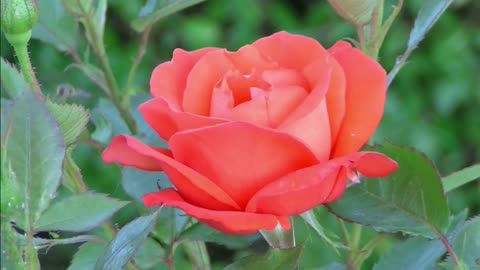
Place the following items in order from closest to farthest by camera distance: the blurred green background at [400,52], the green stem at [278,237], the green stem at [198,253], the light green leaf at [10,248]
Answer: the light green leaf at [10,248] → the green stem at [278,237] → the green stem at [198,253] → the blurred green background at [400,52]

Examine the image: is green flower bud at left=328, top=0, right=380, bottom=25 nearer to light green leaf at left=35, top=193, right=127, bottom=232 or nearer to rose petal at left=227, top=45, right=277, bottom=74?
rose petal at left=227, top=45, right=277, bottom=74

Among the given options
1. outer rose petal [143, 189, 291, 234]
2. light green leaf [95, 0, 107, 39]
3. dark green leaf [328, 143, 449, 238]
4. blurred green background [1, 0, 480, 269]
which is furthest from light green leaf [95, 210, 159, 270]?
blurred green background [1, 0, 480, 269]

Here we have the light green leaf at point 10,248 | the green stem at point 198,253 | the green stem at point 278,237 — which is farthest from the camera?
the green stem at point 198,253

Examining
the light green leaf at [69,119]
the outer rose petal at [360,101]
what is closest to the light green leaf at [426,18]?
the outer rose petal at [360,101]

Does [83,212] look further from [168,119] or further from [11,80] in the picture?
[11,80]

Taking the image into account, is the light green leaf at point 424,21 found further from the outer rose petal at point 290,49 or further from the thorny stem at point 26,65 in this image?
the thorny stem at point 26,65

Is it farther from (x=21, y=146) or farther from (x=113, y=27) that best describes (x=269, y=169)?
(x=113, y=27)

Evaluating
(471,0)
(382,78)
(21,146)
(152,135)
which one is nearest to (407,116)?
(471,0)
